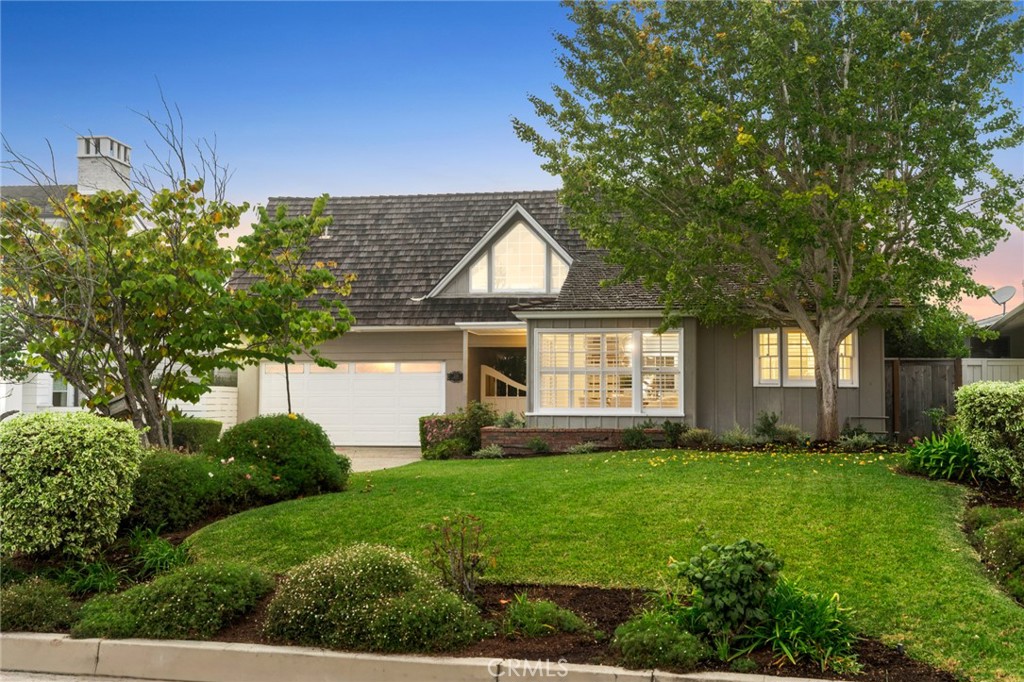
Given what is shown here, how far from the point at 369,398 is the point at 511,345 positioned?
3803 mm

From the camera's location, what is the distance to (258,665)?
6.80 metres

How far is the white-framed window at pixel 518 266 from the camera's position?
76.1 feet

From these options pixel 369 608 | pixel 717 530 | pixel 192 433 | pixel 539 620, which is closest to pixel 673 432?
pixel 717 530

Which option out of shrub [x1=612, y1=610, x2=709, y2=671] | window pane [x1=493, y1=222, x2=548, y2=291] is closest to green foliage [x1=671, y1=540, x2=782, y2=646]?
shrub [x1=612, y1=610, x2=709, y2=671]

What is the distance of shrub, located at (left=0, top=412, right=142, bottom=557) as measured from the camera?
870 centimetres

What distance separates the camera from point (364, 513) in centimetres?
1047

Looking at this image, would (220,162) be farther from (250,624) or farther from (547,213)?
(547,213)

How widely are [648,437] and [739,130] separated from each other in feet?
19.4

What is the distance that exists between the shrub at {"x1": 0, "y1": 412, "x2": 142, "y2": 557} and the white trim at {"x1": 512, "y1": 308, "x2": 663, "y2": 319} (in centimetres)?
1082

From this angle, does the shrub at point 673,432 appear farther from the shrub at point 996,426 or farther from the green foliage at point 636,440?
the shrub at point 996,426

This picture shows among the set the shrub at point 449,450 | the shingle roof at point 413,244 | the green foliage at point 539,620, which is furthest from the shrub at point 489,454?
the green foliage at point 539,620

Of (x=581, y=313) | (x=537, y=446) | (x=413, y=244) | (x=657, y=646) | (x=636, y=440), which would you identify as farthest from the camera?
(x=413, y=244)

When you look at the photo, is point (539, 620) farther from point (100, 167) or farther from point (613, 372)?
point (100, 167)

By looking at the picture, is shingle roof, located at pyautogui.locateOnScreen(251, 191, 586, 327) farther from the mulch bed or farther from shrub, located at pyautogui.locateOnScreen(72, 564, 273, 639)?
shrub, located at pyautogui.locateOnScreen(72, 564, 273, 639)
